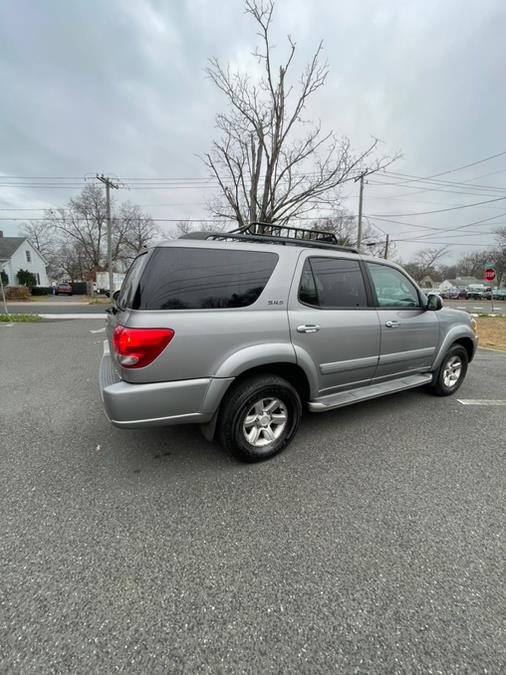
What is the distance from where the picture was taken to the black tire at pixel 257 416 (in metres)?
2.48

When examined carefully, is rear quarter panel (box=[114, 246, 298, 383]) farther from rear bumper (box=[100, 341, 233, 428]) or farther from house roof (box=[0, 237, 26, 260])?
house roof (box=[0, 237, 26, 260])

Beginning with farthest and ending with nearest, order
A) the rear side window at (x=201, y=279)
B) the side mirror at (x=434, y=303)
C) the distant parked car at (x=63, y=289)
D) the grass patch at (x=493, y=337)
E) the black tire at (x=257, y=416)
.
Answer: the distant parked car at (x=63, y=289), the grass patch at (x=493, y=337), the side mirror at (x=434, y=303), the black tire at (x=257, y=416), the rear side window at (x=201, y=279)

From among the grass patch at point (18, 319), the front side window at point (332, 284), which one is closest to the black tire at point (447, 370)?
the front side window at point (332, 284)

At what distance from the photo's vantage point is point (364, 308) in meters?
3.17

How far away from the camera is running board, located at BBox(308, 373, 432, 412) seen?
9.64 ft

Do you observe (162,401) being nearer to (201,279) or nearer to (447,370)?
(201,279)

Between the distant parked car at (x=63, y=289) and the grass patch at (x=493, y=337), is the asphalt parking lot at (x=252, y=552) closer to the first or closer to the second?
the grass patch at (x=493, y=337)

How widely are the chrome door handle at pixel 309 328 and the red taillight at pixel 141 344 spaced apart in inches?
44.5

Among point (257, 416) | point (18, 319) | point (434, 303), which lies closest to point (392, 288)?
point (434, 303)

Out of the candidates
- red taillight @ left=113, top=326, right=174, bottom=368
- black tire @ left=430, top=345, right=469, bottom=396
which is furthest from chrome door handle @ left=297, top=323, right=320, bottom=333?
black tire @ left=430, top=345, right=469, bottom=396

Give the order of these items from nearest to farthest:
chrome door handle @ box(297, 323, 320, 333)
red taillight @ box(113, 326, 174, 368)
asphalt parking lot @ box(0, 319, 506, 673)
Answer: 1. asphalt parking lot @ box(0, 319, 506, 673)
2. red taillight @ box(113, 326, 174, 368)
3. chrome door handle @ box(297, 323, 320, 333)

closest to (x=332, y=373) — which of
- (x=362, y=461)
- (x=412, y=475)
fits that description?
(x=362, y=461)

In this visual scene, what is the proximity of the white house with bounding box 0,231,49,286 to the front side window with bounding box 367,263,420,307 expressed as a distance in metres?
41.8

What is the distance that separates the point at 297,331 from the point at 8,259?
45078 millimetres
